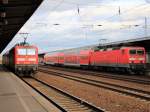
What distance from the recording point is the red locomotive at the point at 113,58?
128ft

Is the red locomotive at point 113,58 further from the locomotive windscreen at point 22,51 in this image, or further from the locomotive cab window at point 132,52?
the locomotive windscreen at point 22,51

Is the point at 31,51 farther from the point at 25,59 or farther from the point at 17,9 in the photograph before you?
the point at 17,9

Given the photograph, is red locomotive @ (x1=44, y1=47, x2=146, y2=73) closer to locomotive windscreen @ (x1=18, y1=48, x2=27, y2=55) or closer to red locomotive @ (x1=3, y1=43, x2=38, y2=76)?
red locomotive @ (x1=3, y1=43, x2=38, y2=76)

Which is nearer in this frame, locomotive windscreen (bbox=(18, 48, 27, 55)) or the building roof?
the building roof

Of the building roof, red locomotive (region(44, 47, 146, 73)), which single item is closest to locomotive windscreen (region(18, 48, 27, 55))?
the building roof

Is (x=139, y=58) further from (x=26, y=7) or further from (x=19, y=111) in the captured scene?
(x=19, y=111)

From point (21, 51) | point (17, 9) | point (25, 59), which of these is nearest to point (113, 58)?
point (25, 59)

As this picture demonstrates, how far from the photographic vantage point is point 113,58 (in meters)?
42.0

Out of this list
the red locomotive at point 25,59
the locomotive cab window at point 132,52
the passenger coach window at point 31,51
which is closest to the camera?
the red locomotive at point 25,59

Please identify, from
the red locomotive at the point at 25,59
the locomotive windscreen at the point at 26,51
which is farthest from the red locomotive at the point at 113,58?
the locomotive windscreen at the point at 26,51

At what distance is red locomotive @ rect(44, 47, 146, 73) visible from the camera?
39.0m

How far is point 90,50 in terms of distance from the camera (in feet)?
172

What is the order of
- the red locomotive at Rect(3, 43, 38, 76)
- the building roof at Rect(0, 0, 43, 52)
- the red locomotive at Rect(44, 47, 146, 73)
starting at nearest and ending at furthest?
the building roof at Rect(0, 0, 43, 52), the red locomotive at Rect(3, 43, 38, 76), the red locomotive at Rect(44, 47, 146, 73)

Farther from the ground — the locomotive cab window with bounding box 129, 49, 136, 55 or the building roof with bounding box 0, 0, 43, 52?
the building roof with bounding box 0, 0, 43, 52
